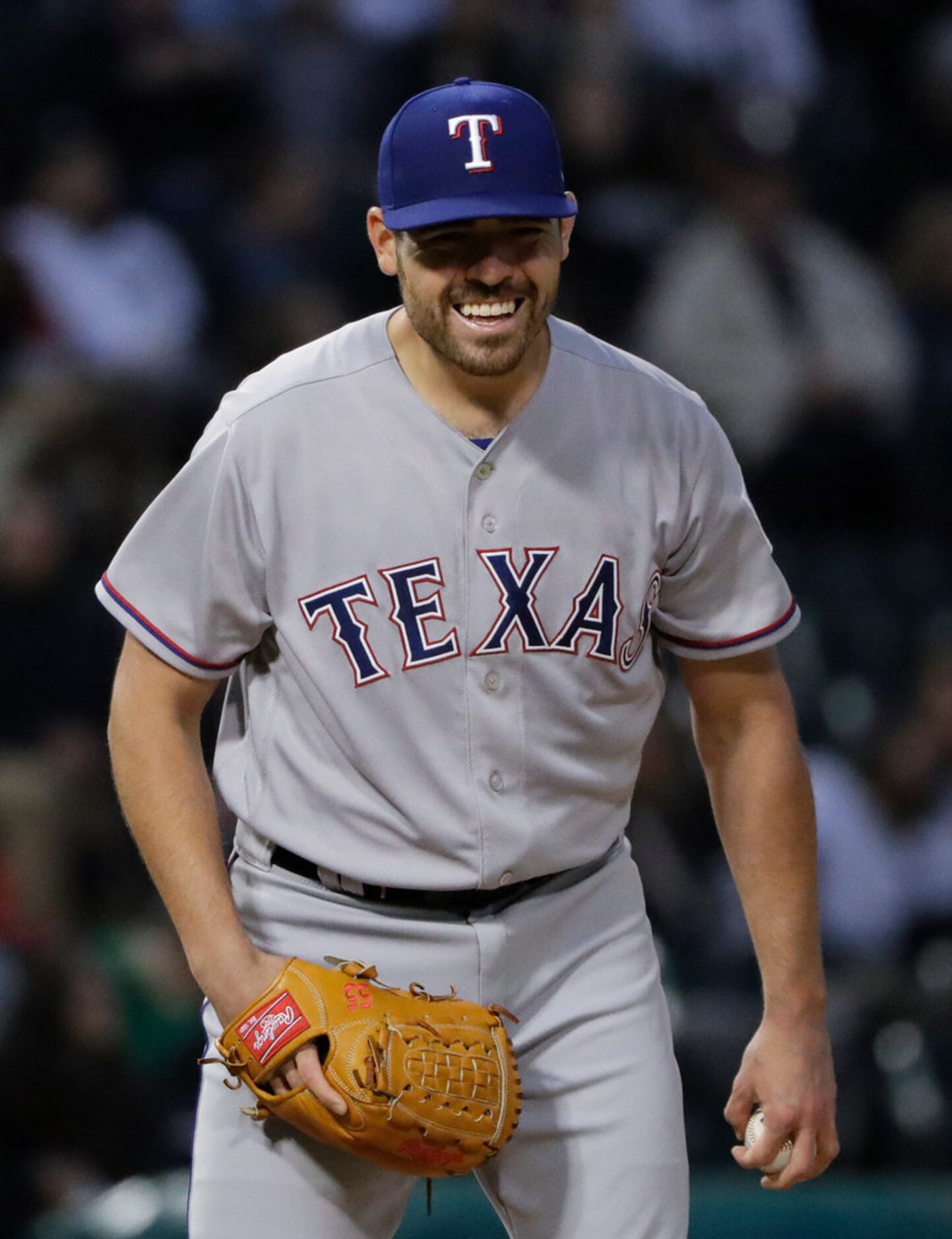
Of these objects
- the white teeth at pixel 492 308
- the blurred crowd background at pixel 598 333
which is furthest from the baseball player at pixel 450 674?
the blurred crowd background at pixel 598 333

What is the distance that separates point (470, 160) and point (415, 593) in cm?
51

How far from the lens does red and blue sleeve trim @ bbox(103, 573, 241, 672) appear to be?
2.43m

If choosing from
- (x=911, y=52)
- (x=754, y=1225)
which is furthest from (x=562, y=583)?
(x=911, y=52)

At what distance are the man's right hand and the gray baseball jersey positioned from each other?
16cm

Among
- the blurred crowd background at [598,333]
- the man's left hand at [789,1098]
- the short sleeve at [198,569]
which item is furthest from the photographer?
the blurred crowd background at [598,333]

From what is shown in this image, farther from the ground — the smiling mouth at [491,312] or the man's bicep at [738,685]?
the smiling mouth at [491,312]

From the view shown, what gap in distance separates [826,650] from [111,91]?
3.00 meters

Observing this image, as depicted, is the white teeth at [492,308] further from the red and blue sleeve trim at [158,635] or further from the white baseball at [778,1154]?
the white baseball at [778,1154]

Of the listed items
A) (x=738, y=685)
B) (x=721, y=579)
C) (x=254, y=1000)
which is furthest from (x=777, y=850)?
(x=254, y=1000)

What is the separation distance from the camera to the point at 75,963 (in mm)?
4680

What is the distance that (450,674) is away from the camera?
2.44m

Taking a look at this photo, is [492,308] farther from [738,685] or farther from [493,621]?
[738,685]

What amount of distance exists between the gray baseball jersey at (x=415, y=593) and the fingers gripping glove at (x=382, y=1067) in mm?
Result: 160

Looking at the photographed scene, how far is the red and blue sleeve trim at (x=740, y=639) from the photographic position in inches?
102
